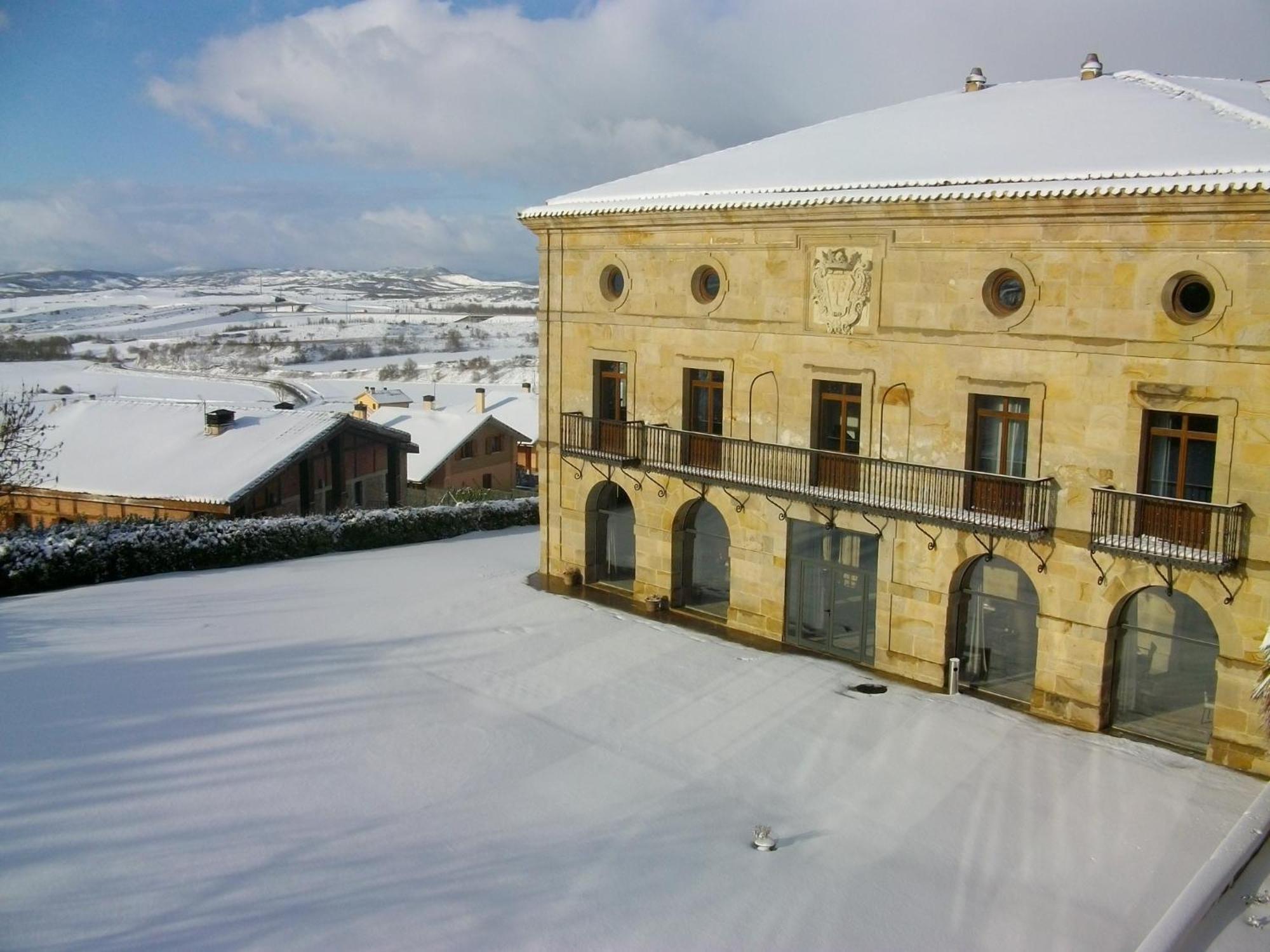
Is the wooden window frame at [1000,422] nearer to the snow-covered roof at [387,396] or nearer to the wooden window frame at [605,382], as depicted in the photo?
the wooden window frame at [605,382]

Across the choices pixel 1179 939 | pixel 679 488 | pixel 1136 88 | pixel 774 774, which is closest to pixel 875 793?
pixel 774 774

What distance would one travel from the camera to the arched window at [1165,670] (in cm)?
1616

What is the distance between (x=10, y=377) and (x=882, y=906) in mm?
106754

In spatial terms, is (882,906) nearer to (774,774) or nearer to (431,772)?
(774,774)

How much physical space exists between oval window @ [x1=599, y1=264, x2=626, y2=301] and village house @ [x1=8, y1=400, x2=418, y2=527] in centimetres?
1451

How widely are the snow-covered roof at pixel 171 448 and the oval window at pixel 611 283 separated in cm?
1451

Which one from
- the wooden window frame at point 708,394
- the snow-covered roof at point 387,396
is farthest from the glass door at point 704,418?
the snow-covered roof at point 387,396

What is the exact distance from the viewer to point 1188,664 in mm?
16312

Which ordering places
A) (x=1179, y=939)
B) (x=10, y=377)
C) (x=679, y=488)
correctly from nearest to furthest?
(x=1179, y=939)
(x=679, y=488)
(x=10, y=377)

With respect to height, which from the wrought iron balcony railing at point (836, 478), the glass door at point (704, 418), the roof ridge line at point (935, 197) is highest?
the roof ridge line at point (935, 197)

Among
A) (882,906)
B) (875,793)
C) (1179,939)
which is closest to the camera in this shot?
A: (1179,939)

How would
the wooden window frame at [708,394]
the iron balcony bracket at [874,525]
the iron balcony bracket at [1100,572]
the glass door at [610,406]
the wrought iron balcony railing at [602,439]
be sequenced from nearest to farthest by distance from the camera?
the iron balcony bracket at [1100,572] < the iron balcony bracket at [874,525] < the wooden window frame at [708,394] < the wrought iron balcony railing at [602,439] < the glass door at [610,406]

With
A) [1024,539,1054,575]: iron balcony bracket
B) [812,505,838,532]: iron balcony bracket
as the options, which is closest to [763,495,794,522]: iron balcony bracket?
[812,505,838,532]: iron balcony bracket

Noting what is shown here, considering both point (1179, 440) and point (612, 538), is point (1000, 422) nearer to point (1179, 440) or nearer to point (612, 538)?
point (1179, 440)
